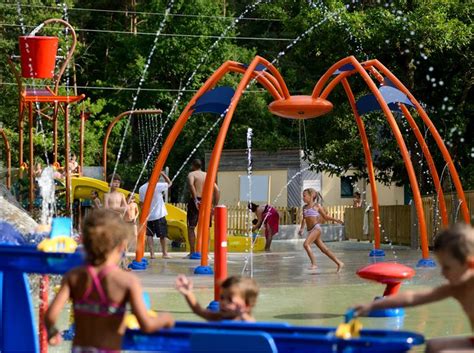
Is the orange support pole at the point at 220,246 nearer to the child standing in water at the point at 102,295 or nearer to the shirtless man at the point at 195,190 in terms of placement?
the child standing in water at the point at 102,295

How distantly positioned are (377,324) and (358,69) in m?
7.86

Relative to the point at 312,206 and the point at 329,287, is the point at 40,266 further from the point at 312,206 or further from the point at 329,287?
the point at 312,206

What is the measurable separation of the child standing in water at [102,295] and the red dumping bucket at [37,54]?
11421 millimetres

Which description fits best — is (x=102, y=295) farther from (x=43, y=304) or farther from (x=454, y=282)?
(x=43, y=304)

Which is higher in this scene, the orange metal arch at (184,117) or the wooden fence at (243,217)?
the orange metal arch at (184,117)

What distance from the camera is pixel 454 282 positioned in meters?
4.77

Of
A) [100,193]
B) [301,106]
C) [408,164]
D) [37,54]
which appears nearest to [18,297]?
[37,54]

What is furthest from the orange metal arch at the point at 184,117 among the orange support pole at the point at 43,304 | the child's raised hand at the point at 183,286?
the child's raised hand at the point at 183,286

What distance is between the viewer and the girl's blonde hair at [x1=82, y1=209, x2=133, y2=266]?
190 inches

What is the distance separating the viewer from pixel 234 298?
5.22 m

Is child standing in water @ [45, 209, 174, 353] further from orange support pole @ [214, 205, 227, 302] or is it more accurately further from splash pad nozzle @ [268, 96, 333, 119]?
splash pad nozzle @ [268, 96, 333, 119]

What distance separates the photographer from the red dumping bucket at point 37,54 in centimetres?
1588

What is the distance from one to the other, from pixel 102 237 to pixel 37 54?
11.6 meters

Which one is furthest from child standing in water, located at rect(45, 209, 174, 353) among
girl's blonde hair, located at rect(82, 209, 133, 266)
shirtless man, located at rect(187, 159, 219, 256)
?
shirtless man, located at rect(187, 159, 219, 256)
